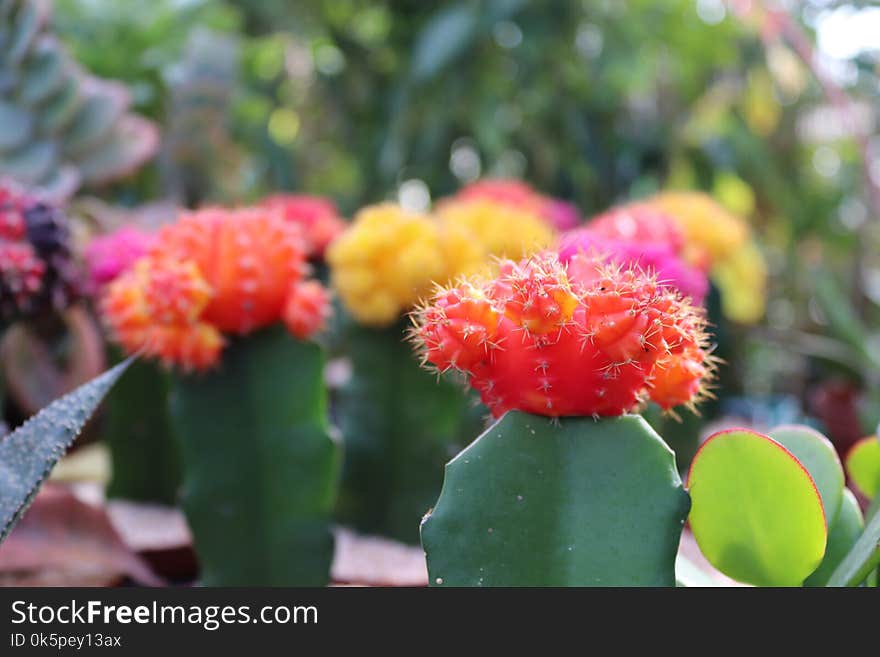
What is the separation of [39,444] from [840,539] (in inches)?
13.8

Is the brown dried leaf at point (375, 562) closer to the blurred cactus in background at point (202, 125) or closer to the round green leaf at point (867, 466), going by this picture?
the round green leaf at point (867, 466)

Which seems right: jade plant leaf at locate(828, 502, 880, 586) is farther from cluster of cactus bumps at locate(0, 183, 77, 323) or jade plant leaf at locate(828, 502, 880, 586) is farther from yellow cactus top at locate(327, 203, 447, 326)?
cluster of cactus bumps at locate(0, 183, 77, 323)

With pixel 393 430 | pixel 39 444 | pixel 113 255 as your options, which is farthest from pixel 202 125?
pixel 39 444

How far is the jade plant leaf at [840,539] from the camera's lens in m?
0.39

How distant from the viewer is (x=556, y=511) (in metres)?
0.33

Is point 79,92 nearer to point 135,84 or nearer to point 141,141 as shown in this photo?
point 141,141

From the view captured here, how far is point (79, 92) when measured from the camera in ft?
2.97

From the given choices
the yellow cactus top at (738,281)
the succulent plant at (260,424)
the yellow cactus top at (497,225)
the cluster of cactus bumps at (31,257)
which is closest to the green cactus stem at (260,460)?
the succulent plant at (260,424)

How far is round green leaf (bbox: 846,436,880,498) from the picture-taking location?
0.45 m

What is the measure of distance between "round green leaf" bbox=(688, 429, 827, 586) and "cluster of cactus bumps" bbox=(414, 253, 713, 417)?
4cm

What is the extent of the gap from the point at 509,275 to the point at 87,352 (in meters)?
0.53

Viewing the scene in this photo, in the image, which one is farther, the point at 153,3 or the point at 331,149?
the point at 331,149

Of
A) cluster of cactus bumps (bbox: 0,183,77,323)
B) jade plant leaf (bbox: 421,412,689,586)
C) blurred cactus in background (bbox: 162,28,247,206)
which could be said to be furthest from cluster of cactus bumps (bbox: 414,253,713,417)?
blurred cactus in background (bbox: 162,28,247,206)

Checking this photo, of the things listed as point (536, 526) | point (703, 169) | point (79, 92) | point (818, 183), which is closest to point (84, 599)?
point (536, 526)
